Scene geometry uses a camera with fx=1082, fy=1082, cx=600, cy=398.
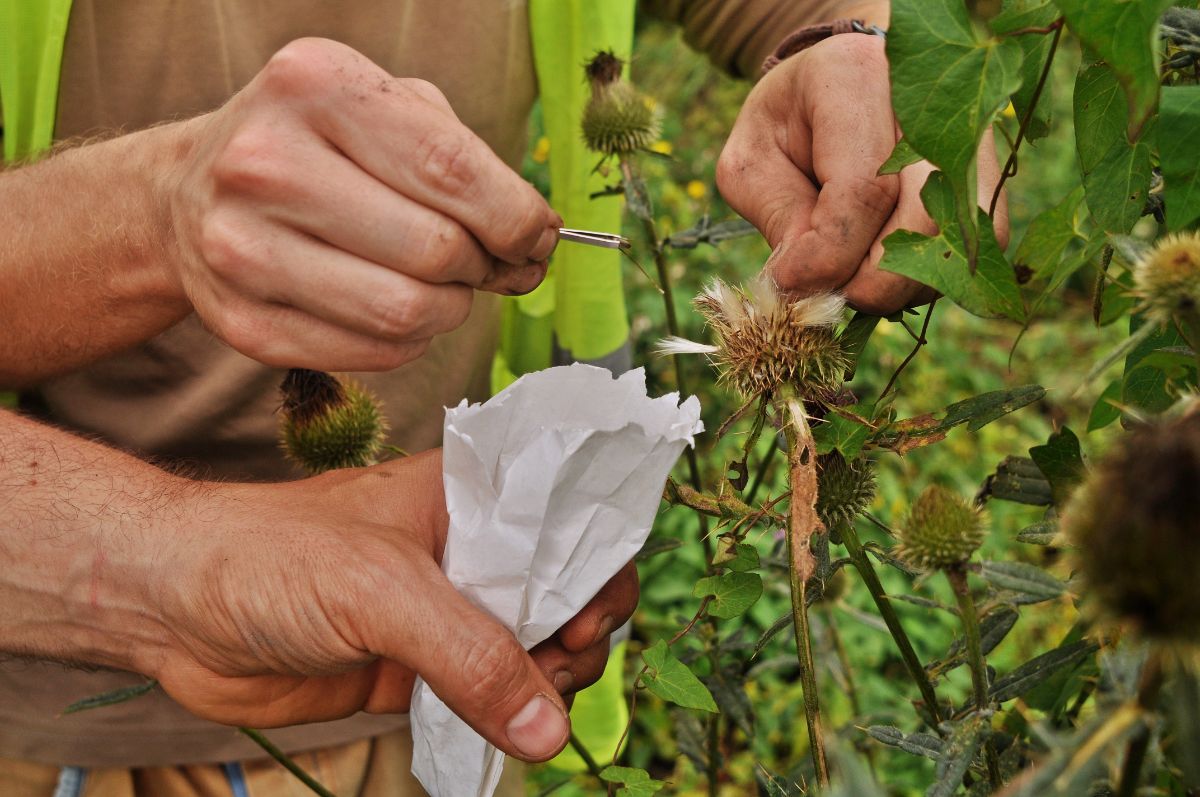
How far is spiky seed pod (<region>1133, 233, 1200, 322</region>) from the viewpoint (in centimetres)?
70

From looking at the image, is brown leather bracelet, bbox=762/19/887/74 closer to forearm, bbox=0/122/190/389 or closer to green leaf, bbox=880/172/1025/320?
green leaf, bbox=880/172/1025/320

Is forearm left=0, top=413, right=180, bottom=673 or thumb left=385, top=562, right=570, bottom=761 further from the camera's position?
forearm left=0, top=413, right=180, bottom=673

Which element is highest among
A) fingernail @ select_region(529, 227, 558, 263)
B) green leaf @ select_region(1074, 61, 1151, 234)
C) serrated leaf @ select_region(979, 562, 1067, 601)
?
green leaf @ select_region(1074, 61, 1151, 234)

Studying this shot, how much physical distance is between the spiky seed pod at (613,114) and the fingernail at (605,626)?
0.79m

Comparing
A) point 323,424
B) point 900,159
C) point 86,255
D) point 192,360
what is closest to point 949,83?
point 900,159

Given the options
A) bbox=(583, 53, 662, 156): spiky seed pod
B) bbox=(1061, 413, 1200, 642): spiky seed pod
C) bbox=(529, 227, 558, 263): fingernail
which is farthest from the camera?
bbox=(583, 53, 662, 156): spiky seed pod

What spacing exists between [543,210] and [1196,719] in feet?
2.29

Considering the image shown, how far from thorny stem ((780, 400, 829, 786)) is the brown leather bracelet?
1.75ft

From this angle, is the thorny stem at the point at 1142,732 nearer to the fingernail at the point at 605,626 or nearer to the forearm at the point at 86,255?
the fingernail at the point at 605,626

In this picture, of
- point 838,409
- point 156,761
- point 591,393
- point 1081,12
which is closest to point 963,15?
point 1081,12

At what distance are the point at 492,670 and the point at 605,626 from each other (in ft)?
0.65

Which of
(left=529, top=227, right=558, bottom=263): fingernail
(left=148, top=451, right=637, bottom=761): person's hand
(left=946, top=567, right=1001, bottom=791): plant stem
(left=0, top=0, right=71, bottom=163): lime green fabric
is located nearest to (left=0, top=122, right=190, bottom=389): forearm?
(left=0, top=0, right=71, bottom=163): lime green fabric

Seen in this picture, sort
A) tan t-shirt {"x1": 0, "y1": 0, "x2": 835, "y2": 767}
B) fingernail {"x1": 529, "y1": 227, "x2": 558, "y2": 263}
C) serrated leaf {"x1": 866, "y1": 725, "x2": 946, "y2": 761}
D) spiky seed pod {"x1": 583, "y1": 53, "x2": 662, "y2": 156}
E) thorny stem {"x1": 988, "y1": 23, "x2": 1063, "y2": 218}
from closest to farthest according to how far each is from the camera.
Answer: thorny stem {"x1": 988, "y1": 23, "x2": 1063, "y2": 218}, serrated leaf {"x1": 866, "y1": 725, "x2": 946, "y2": 761}, fingernail {"x1": 529, "y1": 227, "x2": 558, "y2": 263}, tan t-shirt {"x1": 0, "y1": 0, "x2": 835, "y2": 767}, spiky seed pod {"x1": 583, "y1": 53, "x2": 662, "y2": 156}

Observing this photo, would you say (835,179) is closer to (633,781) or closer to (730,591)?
(730,591)
